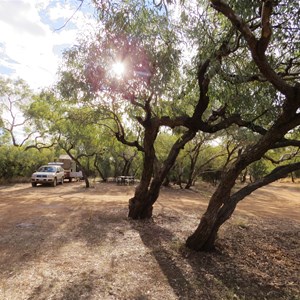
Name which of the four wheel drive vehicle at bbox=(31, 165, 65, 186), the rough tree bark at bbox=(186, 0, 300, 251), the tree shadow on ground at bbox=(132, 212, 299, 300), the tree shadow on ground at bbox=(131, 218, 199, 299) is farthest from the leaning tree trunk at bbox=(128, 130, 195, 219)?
the four wheel drive vehicle at bbox=(31, 165, 65, 186)

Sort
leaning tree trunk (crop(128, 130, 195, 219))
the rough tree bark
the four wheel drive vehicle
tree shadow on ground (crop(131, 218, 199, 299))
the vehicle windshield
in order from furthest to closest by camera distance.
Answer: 1. the vehicle windshield
2. the four wheel drive vehicle
3. leaning tree trunk (crop(128, 130, 195, 219))
4. tree shadow on ground (crop(131, 218, 199, 299))
5. the rough tree bark

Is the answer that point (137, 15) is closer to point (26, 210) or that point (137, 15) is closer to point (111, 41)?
point (111, 41)

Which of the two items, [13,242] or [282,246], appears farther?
[282,246]

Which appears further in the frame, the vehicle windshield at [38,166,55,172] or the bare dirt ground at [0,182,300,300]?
the vehicle windshield at [38,166,55,172]

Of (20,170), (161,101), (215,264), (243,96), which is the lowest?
(215,264)

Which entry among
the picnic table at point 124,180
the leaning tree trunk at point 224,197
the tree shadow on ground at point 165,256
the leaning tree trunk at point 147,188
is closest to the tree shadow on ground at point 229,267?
the tree shadow on ground at point 165,256

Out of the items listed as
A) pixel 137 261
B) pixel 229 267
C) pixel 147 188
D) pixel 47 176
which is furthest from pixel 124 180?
pixel 229 267

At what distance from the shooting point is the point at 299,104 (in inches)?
214

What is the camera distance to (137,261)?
245 inches

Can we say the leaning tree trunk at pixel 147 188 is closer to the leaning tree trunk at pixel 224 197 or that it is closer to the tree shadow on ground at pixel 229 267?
the tree shadow on ground at pixel 229 267

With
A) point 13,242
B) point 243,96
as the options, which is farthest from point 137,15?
point 13,242

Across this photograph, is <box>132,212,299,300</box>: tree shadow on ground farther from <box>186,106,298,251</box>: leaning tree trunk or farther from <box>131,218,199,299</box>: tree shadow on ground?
<box>186,106,298,251</box>: leaning tree trunk

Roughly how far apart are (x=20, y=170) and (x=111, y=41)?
73.5 feet

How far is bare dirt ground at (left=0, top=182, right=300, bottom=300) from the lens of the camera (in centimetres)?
488
